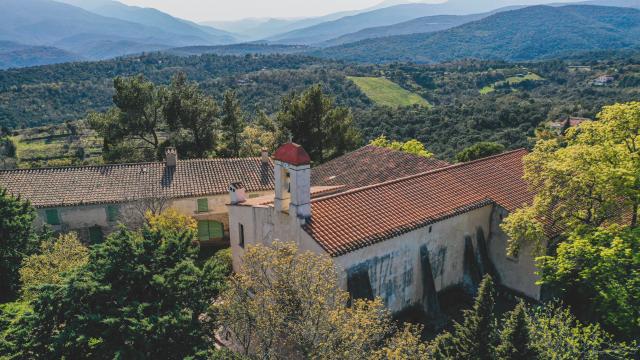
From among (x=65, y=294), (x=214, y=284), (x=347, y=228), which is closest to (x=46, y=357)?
(x=65, y=294)

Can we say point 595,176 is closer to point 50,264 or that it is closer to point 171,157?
point 50,264

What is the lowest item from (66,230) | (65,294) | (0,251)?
(66,230)

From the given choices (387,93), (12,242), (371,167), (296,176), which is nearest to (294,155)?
(296,176)

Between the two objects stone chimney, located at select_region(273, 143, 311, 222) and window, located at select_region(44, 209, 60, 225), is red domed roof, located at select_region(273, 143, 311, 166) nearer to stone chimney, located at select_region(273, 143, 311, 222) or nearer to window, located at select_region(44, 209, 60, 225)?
stone chimney, located at select_region(273, 143, 311, 222)

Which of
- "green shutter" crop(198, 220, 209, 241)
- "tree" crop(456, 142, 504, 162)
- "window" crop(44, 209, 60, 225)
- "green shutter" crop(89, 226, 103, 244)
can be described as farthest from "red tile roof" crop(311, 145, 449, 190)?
"window" crop(44, 209, 60, 225)

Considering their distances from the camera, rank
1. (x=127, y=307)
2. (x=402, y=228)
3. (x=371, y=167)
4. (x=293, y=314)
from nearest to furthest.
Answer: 1. (x=293, y=314)
2. (x=127, y=307)
3. (x=402, y=228)
4. (x=371, y=167)

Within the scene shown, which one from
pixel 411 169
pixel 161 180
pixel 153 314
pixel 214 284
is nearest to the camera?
pixel 153 314

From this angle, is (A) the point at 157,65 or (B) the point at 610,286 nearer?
(B) the point at 610,286

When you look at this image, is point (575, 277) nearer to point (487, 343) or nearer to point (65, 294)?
point (487, 343)
